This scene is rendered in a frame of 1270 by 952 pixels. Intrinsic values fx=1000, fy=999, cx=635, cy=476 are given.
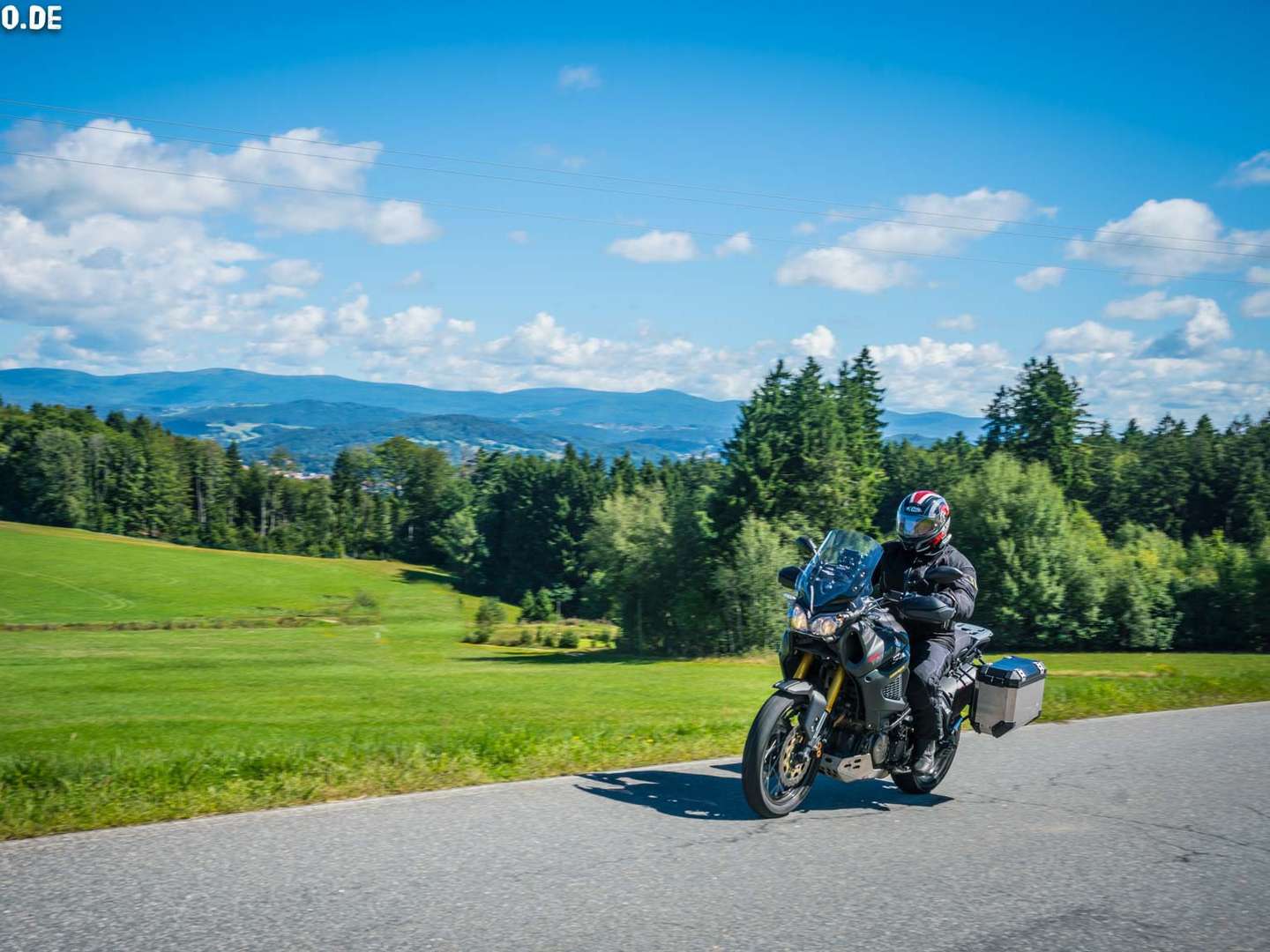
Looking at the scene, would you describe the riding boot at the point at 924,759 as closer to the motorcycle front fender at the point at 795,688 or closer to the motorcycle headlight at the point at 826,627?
the motorcycle front fender at the point at 795,688

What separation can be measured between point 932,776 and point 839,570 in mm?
1841

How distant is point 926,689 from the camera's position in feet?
23.0

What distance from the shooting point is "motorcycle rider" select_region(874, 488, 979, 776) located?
23.0 feet

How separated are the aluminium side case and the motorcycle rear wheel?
0.34m

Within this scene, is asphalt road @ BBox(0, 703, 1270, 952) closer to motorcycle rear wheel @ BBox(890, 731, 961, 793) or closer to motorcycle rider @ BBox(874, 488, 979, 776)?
motorcycle rear wheel @ BBox(890, 731, 961, 793)

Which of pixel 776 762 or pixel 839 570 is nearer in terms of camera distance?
pixel 776 762

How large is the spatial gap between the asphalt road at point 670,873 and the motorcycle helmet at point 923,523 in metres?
1.82

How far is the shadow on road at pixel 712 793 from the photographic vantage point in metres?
6.61

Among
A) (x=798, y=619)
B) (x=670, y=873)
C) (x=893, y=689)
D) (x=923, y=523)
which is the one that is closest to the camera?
(x=670, y=873)

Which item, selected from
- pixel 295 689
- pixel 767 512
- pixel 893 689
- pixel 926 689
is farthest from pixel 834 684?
pixel 767 512

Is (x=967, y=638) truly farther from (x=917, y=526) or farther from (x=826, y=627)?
(x=826, y=627)

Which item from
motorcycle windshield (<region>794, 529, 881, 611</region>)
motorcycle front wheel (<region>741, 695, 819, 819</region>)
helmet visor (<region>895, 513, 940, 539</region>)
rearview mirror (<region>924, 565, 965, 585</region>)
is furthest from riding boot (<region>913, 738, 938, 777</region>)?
helmet visor (<region>895, 513, 940, 539</region>)

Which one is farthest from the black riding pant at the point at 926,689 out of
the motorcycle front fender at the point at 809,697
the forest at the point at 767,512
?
the forest at the point at 767,512

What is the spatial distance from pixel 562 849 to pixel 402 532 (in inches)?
4834
